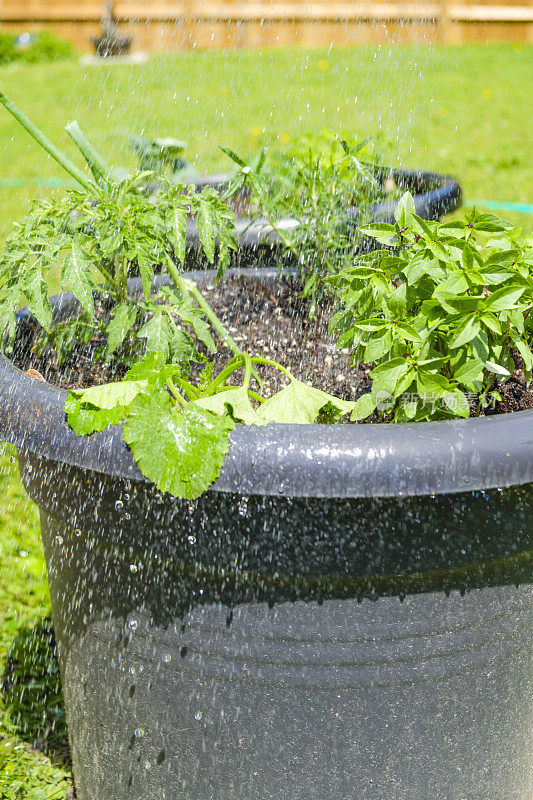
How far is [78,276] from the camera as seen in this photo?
132 centimetres

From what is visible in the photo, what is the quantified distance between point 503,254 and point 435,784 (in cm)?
80

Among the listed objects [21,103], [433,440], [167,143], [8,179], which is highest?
[21,103]

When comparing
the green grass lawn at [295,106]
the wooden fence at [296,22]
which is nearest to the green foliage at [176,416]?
the green grass lawn at [295,106]

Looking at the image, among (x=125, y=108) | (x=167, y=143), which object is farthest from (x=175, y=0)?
(x=167, y=143)

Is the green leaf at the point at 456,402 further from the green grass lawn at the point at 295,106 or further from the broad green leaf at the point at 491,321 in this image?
the green grass lawn at the point at 295,106

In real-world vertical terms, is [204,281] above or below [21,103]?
below

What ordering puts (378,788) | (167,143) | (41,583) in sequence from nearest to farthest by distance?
1. (378,788)
2. (167,143)
3. (41,583)

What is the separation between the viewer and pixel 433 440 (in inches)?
40.1

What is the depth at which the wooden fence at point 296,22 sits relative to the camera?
11.8 metres

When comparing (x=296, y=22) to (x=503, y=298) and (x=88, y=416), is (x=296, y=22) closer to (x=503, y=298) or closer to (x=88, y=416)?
(x=503, y=298)

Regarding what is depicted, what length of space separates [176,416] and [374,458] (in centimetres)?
27

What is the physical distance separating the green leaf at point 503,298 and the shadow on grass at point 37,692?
136 centimetres

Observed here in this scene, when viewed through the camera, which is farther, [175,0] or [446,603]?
[175,0]

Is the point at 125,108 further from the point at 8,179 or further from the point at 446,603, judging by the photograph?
the point at 446,603
